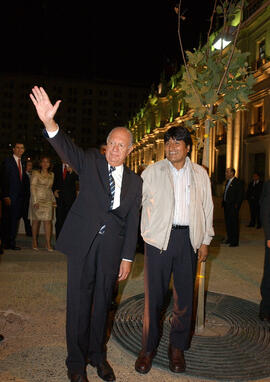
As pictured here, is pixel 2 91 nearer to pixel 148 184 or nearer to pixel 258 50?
pixel 258 50

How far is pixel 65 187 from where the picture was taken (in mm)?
7164

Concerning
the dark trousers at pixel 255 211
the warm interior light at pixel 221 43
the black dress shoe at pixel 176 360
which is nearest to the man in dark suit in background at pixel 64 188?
the warm interior light at pixel 221 43

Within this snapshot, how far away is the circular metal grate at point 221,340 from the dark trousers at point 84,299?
2.39 feet

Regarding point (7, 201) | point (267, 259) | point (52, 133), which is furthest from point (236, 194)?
point (52, 133)

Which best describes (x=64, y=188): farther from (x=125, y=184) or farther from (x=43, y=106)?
(x=43, y=106)

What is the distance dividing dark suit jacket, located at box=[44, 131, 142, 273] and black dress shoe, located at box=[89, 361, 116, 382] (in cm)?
86

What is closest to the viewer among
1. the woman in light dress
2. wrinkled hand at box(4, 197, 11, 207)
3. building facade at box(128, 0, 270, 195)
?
wrinkled hand at box(4, 197, 11, 207)

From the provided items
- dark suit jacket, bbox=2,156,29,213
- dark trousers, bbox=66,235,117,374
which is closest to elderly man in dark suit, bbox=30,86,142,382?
dark trousers, bbox=66,235,117,374

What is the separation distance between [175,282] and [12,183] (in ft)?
17.3

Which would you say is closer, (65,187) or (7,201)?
(7,201)

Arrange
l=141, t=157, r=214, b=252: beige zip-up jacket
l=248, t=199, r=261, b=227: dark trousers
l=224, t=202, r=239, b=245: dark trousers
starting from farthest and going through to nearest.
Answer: l=248, t=199, r=261, b=227: dark trousers
l=224, t=202, r=239, b=245: dark trousers
l=141, t=157, r=214, b=252: beige zip-up jacket

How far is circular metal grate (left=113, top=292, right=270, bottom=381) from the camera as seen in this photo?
2.94 meters

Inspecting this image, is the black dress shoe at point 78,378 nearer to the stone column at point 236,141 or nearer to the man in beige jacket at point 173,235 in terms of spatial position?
the man in beige jacket at point 173,235

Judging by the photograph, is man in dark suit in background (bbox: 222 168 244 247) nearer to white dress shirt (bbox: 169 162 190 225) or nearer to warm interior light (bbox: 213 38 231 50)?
warm interior light (bbox: 213 38 231 50)
